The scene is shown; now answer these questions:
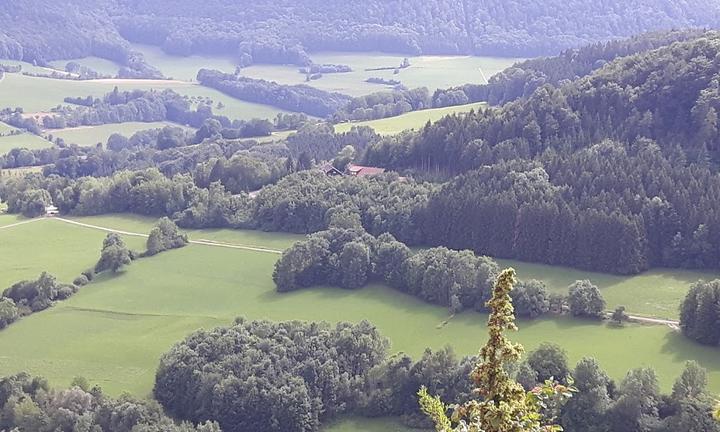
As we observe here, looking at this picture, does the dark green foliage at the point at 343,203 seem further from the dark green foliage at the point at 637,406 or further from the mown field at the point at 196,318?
the dark green foliage at the point at 637,406

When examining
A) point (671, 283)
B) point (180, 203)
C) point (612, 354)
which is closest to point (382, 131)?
point (180, 203)

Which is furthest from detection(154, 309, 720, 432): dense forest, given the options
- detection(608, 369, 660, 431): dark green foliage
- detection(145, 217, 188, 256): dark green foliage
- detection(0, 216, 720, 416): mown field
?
detection(145, 217, 188, 256): dark green foliage

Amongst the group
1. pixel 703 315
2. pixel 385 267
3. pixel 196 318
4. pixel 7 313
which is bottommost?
pixel 7 313

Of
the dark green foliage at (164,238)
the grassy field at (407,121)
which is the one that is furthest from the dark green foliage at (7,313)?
the grassy field at (407,121)

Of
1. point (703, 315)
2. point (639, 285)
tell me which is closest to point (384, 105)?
point (639, 285)

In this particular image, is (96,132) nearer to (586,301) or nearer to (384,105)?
(384,105)

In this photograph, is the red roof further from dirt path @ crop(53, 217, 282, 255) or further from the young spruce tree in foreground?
the young spruce tree in foreground
